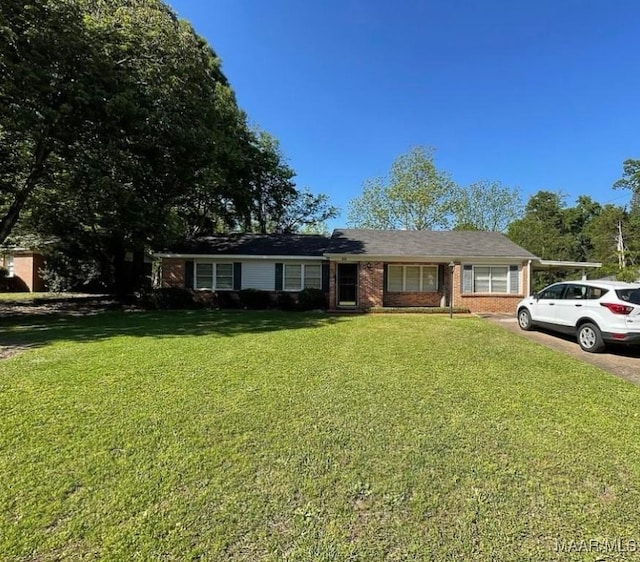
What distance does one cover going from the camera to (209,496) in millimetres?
3039

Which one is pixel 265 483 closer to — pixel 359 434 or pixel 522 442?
pixel 359 434

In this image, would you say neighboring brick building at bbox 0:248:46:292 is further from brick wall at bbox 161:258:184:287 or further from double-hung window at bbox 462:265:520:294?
double-hung window at bbox 462:265:520:294

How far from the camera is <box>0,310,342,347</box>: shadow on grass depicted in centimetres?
937

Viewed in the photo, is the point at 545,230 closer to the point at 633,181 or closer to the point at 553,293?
the point at 633,181

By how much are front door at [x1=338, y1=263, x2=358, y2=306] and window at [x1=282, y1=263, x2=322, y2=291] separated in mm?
1015

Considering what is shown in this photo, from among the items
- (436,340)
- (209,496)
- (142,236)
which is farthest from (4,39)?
(436,340)

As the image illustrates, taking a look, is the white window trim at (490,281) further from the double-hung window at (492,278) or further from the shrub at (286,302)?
the shrub at (286,302)

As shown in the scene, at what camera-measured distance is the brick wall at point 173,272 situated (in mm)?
17906

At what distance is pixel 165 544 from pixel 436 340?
782 cm

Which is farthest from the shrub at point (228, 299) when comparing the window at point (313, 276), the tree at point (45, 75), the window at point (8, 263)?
the window at point (8, 263)

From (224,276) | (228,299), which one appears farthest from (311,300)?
(224,276)

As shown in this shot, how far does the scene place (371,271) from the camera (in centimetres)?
1734

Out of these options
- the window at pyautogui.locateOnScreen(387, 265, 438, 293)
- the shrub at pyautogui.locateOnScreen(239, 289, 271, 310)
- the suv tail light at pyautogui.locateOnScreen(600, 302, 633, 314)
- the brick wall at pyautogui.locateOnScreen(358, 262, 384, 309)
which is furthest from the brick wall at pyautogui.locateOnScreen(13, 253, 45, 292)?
the suv tail light at pyautogui.locateOnScreen(600, 302, 633, 314)

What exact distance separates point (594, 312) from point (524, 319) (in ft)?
9.26
